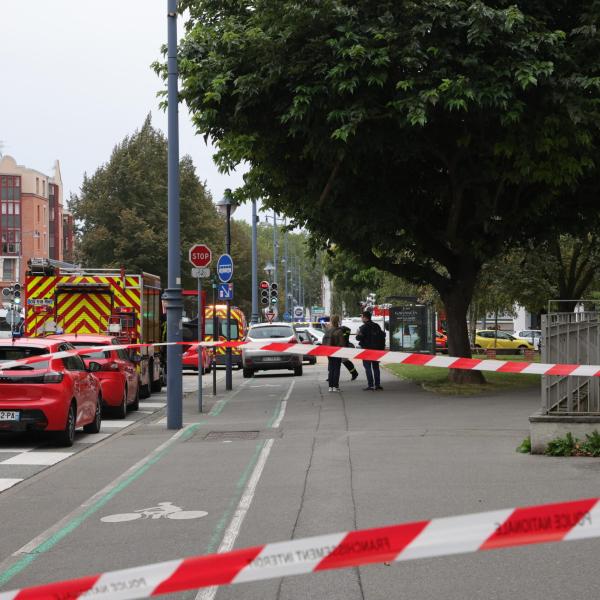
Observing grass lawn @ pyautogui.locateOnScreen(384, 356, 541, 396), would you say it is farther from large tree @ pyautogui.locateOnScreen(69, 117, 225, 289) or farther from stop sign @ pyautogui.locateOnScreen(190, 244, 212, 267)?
large tree @ pyautogui.locateOnScreen(69, 117, 225, 289)

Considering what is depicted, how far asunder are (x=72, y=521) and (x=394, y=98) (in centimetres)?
1203

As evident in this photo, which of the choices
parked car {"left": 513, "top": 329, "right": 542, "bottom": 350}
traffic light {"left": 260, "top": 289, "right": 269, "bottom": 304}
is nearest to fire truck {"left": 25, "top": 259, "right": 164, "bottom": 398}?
traffic light {"left": 260, "top": 289, "right": 269, "bottom": 304}

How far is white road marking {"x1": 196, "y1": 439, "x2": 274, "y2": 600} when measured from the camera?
5.86 metres

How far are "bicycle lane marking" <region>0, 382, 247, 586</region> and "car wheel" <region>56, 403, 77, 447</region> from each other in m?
1.26

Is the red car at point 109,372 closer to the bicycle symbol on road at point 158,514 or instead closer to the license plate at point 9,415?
the license plate at point 9,415

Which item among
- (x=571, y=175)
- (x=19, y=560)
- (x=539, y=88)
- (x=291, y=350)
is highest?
(x=539, y=88)

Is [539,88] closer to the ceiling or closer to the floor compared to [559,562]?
closer to the ceiling

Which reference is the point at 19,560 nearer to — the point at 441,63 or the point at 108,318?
the point at 441,63

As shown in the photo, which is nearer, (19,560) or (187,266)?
(19,560)

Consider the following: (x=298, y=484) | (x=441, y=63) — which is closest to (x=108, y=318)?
(x=441, y=63)

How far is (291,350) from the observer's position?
38.8 feet

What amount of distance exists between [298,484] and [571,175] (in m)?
11.8

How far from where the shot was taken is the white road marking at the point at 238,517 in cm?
586

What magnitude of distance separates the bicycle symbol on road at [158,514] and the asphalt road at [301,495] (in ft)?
0.09
